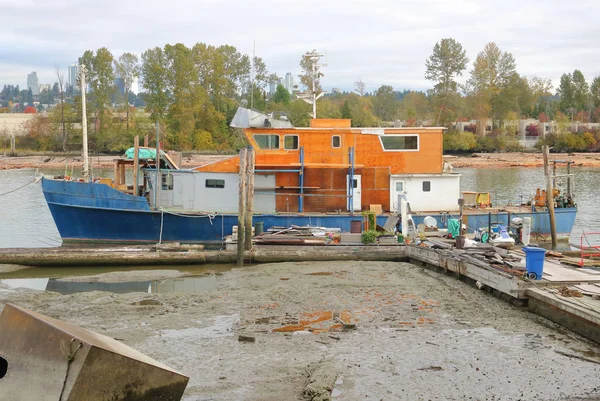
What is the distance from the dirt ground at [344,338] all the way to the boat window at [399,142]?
7.06 metres

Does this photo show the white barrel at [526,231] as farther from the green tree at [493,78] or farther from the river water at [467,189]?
the green tree at [493,78]

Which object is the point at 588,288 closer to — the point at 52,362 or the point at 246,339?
the point at 246,339

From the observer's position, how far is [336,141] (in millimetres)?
22875

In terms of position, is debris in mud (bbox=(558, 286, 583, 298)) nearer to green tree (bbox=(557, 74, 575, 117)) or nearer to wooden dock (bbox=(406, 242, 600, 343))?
wooden dock (bbox=(406, 242, 600, 343))

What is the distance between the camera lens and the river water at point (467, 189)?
90.3 feet

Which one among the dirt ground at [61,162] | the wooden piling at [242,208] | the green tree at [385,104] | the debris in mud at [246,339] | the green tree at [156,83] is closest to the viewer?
the debris in mud at [246,339]

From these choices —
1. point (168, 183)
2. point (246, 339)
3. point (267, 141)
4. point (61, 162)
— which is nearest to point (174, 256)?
point (168, 183)

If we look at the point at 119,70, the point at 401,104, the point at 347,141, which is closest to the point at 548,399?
the point at 347,141

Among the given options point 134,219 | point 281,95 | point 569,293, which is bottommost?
point 569,293

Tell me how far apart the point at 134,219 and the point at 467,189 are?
27243mm

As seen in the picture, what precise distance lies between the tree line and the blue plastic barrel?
159 ft

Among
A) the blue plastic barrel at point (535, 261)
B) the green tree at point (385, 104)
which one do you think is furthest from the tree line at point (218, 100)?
the blue plastic barrel at point (535, 261)

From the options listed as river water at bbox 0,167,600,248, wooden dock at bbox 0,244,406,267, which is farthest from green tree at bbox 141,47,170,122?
wooden dock at bbox 0,244,406,267

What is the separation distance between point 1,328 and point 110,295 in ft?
27.2
